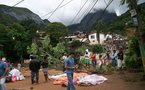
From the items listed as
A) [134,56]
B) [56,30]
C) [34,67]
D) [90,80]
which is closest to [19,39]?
[56,30]

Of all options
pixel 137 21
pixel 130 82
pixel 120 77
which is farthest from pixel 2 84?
pixel 120 77

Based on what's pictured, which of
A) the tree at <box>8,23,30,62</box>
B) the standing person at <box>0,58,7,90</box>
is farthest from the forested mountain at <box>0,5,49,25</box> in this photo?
the standing person at <box>0,58,7,90</box>

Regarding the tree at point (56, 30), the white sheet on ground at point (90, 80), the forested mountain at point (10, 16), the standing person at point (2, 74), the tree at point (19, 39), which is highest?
the forested mountain at point (10, 16)

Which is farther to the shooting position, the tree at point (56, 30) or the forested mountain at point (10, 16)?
the forested mountain at point (10, 16)

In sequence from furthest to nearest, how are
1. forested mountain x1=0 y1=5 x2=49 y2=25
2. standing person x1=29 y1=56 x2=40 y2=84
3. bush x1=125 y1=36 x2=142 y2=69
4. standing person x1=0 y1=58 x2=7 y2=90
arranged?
1. forested mountain x1=0 y1=5 x2=49 y2=25
2. bush x1=125 y1=36 x2=142 y2=69
3. standing person x1=29 y1=56 x2=40 y2=84
4. standing person x1=0 y1=58 x2=7 y2=90

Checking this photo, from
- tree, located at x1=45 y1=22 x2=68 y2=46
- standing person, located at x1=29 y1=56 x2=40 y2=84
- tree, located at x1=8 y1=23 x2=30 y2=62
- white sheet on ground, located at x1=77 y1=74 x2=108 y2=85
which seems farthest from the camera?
tree, located at x1=45 y1=22 x2=68 y2=46

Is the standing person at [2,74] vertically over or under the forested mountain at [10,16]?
under

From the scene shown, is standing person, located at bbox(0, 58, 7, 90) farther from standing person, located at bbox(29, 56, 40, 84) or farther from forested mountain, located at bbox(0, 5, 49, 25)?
forested mountain, located at bbox(0, 5, 49, 25)

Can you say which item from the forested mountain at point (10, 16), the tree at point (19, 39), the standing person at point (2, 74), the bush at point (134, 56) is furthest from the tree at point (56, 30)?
the standing person at point (2, 74)

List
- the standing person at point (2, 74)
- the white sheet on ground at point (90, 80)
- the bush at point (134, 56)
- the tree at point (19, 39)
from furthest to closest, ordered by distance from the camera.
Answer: the tree at point (19, 39) → the bush at point (134, 56) → the white sheet on ground at point (90, 80) → the standing person at point (2, 74)

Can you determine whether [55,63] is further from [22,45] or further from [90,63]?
[22,45]

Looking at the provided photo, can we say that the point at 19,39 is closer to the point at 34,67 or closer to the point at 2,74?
the point at 34,67

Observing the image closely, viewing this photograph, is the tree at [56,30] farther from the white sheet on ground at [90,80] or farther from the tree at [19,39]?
the white sheet on ground at [90,80]

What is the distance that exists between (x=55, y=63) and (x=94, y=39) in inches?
2946
